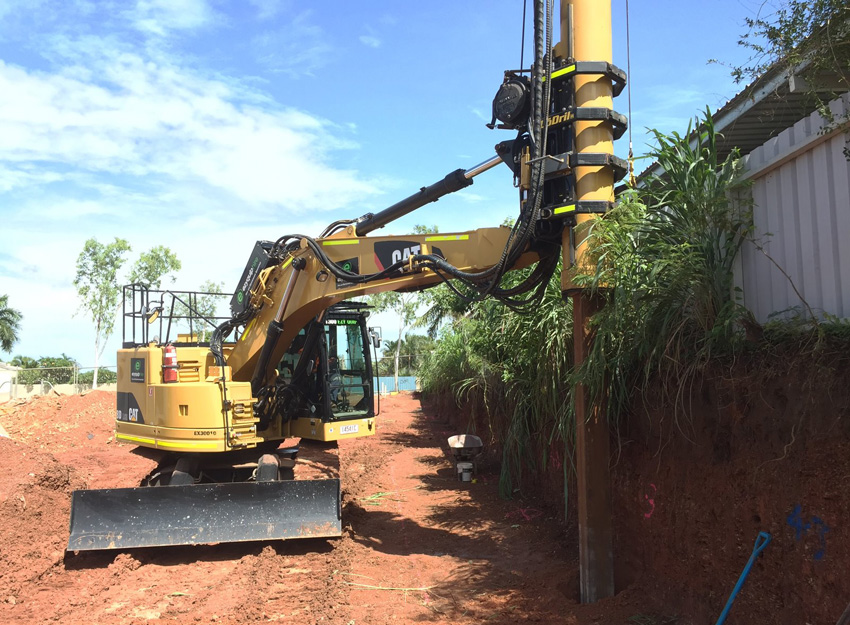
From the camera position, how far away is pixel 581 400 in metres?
5.70

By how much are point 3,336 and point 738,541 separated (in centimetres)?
4855

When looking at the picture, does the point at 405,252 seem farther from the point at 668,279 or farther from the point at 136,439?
the point at 136,439

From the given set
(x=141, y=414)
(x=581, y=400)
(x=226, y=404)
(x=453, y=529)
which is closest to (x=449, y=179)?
(x=581, y=400)

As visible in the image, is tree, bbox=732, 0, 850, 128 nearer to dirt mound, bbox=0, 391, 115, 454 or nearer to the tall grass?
the tall grass

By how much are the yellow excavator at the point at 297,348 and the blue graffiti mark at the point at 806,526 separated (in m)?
2.86

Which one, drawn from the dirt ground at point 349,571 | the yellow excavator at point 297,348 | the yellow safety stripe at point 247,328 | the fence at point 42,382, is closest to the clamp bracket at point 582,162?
the yellow excavator at point 297,348

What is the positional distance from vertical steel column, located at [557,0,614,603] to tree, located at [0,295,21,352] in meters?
46.9

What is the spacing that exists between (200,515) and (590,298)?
5371 mm

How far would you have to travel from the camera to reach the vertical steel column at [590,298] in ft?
18.2

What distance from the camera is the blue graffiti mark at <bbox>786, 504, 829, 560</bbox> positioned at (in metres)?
3.70

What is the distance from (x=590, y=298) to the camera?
572cm

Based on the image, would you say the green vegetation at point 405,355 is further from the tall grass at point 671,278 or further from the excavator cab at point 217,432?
the tall grass at point 671,278

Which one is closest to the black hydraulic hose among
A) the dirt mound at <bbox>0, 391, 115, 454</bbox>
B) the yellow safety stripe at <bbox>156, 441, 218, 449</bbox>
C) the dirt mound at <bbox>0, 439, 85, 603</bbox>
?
the yellow safety stripe at <bbox>156, 441, 218, 449</bbox>

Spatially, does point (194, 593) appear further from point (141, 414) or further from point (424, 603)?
point (141, 414)
